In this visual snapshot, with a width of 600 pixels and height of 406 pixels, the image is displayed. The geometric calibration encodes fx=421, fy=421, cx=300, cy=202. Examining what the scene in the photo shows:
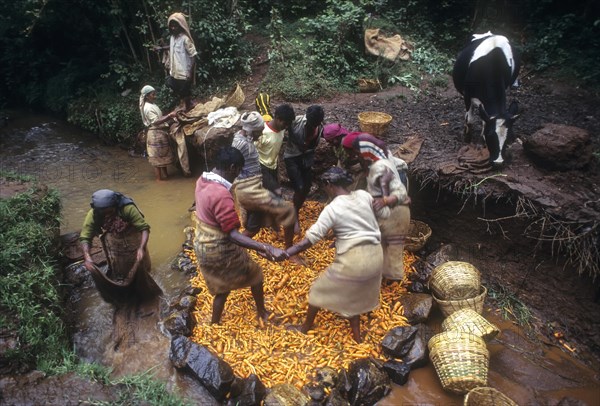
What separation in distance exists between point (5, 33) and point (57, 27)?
1954 mm

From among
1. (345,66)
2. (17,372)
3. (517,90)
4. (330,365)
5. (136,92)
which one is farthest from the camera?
(136,92)

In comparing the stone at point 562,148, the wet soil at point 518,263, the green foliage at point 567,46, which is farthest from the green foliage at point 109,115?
the green foliage at point 567,46

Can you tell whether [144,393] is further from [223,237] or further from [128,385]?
[223,237]

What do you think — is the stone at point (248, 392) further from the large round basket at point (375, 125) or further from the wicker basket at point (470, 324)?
the large round basket at point (375, 125)

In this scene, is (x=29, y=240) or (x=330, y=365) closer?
(x=330, y=365)

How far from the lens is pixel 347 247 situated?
3.89 m

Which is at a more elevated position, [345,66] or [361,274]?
[345,66]

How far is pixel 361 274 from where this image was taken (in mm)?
3961

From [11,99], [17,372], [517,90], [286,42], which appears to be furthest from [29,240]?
[11,99]

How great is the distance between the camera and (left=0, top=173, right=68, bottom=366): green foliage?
409 centimetres

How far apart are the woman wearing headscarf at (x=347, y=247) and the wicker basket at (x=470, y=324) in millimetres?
939

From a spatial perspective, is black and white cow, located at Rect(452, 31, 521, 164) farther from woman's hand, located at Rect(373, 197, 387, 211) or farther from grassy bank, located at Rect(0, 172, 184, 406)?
grassy bank, located at Rect(0, 172, 184, 406)

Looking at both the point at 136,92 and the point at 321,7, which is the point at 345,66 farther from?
the point at 136,92

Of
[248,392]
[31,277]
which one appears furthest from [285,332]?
[31,277]
